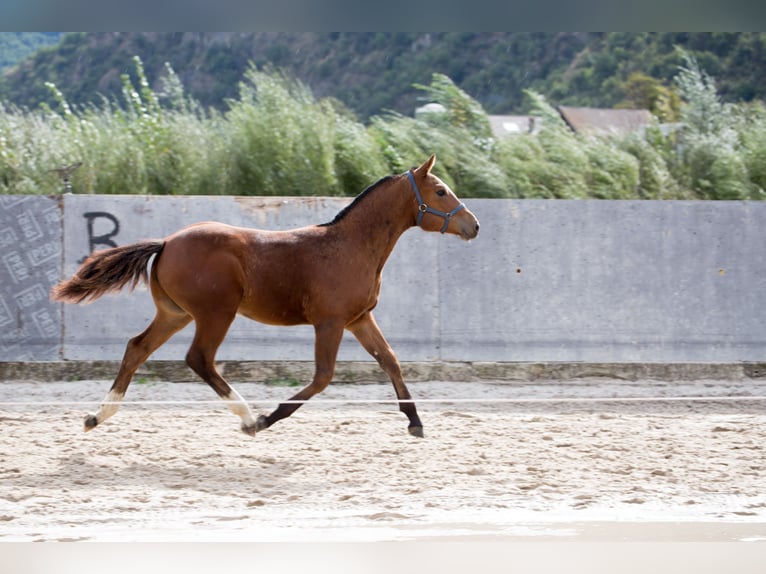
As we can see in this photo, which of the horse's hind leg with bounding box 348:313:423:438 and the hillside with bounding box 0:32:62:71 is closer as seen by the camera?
the hillside with bounding box 0:32:62:71

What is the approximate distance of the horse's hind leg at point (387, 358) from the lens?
19.9 ft

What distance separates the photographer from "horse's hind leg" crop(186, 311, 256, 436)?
5.77m

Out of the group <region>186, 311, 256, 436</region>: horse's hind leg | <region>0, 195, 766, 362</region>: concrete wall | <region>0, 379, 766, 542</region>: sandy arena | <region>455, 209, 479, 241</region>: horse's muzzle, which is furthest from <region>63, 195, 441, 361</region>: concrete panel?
<region>186, 311, 256, 436</region>: horse's hind leg

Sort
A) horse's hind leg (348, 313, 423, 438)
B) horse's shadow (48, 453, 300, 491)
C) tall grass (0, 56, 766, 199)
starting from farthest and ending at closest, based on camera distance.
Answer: tall grass (0, 56, 766, 199), horse's hind leg (348, 313, 423, 438), horse's shadow (48, 453, 300, 491)

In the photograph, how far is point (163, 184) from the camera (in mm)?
11070

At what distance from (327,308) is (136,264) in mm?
1293

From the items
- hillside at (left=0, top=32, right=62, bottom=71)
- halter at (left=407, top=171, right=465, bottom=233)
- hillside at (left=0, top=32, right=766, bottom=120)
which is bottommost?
halter at (left=407, top=171, right=465, bottom=233)

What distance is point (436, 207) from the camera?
20.0 feet

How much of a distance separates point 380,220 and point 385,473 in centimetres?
177

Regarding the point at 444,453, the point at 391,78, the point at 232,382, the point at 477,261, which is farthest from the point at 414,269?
the point at 391,78

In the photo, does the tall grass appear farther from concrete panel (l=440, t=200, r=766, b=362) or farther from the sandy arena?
the sandy arena

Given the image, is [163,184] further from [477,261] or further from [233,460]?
[233,460]

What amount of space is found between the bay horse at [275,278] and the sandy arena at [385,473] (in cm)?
41

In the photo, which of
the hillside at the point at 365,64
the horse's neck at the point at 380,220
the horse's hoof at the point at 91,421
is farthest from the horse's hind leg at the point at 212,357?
the hillside at the point at 365,64
